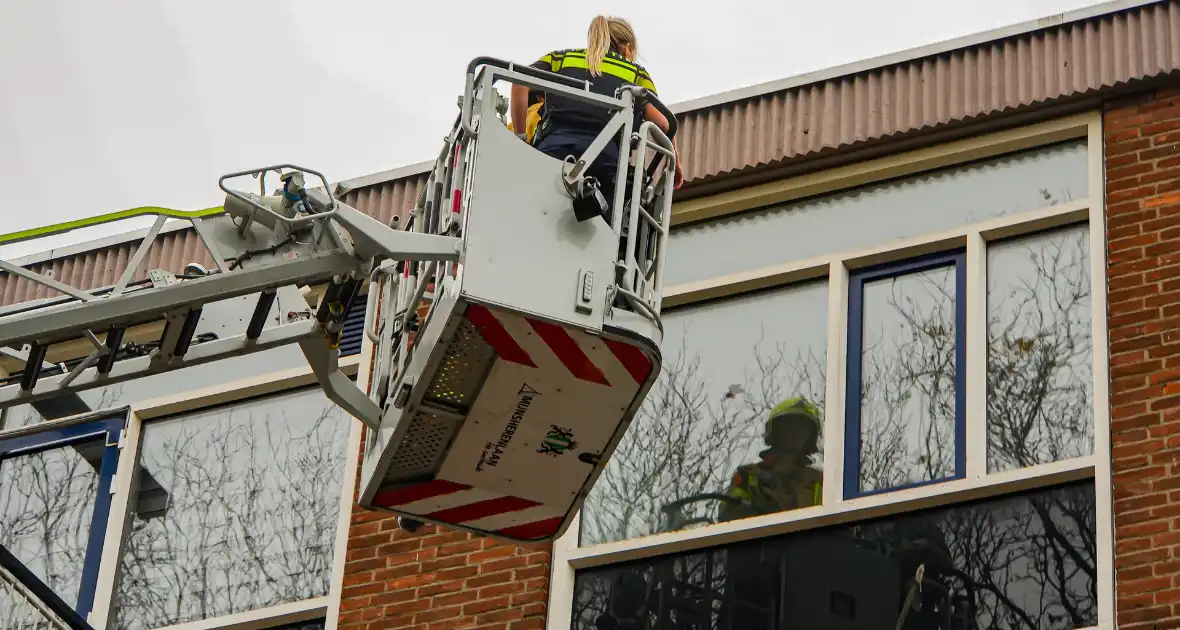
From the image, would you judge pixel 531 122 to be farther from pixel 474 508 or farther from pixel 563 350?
pixel 474 508

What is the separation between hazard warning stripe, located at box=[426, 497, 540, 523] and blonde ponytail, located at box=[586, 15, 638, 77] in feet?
7.19

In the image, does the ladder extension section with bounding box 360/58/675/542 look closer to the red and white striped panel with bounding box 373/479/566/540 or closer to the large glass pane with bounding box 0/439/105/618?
the red and white striped panel with bounding box 373/479/566/540

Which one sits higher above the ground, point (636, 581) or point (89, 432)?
point (89, 432)

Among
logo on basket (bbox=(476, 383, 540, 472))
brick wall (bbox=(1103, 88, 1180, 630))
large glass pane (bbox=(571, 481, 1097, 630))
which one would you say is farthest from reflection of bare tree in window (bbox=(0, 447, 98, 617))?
brick wall (bbox=(1103, 88, 1180, 630))

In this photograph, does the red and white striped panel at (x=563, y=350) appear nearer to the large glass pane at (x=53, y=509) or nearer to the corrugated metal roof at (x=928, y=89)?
the corrugated metal roof at (x=928, y=89)

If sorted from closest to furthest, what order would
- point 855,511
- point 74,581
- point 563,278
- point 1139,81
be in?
point 563,278 → point 855,511 → point 1139,81 → point 74,581

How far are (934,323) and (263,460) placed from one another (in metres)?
4.60

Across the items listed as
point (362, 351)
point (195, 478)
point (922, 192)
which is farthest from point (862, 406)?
point (195, 478)

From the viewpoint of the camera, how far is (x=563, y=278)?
401 inches

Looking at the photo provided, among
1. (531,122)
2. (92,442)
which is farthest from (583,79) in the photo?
A: (92,442)

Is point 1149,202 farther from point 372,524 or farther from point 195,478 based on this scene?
point 195,478

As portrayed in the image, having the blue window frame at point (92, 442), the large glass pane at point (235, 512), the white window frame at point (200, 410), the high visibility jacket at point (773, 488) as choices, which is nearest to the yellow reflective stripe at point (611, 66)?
the high visibility jacket at point (773, 488)

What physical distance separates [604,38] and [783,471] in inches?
111

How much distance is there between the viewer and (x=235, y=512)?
1446cm
